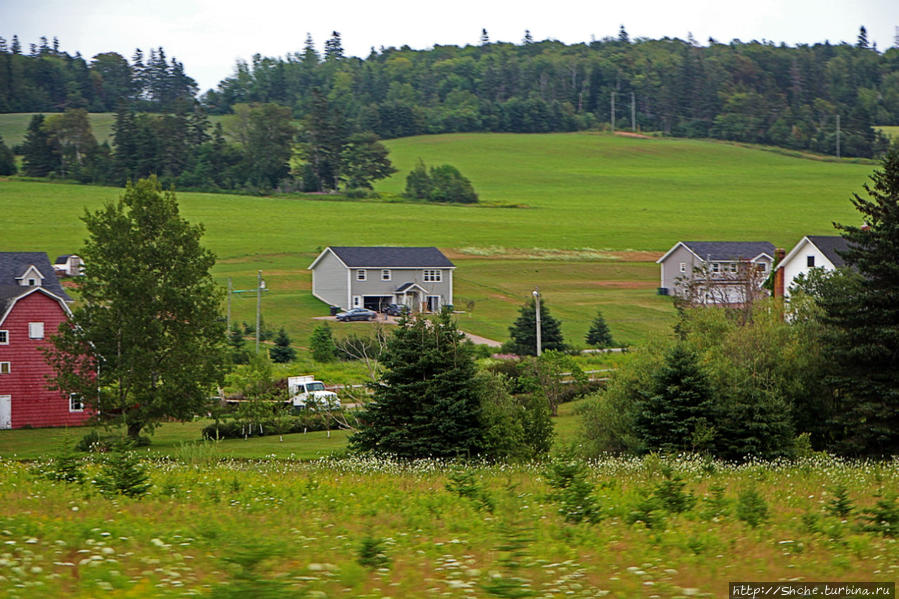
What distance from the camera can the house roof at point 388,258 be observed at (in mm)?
77438

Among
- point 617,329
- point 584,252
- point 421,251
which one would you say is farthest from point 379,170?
point 617,329

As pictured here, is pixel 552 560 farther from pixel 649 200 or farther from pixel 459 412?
pixel 649 200

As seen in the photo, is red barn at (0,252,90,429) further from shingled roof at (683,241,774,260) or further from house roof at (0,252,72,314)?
shingled roof at (683,241,774,260)

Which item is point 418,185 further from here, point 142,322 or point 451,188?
point 142,322

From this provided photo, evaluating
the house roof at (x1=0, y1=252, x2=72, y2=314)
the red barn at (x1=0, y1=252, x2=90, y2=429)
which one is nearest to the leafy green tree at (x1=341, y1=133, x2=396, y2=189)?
the house roof at (x1=0, y1=252, x2=72, y2=314)

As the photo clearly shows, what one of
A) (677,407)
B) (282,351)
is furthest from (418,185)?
(677,407)

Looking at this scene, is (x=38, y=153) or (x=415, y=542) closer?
(x=415, y=542)

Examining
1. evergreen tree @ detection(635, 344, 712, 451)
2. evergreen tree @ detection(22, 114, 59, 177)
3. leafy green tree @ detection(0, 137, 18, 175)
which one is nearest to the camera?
evergreen tree @ detection(635, 344, 712, 451)

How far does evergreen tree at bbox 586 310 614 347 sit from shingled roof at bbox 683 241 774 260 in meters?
19.5

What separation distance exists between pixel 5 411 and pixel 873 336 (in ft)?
111

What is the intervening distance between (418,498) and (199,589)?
241 inches

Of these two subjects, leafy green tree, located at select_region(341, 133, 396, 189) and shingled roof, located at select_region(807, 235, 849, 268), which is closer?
shingled roof, located at select_region(807, 235, 849, 268)

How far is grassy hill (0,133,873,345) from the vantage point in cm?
7900

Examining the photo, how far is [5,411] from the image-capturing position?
40.9 meters
